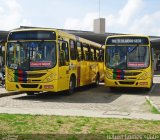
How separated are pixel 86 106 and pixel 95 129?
17.9 ft

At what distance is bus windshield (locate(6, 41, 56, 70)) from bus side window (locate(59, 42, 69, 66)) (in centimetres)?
46

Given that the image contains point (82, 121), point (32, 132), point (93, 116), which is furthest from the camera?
point (93, 116)

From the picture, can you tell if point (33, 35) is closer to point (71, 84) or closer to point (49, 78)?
point (49, 78)

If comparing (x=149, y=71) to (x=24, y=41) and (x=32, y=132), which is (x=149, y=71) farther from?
(x=32, y=132)

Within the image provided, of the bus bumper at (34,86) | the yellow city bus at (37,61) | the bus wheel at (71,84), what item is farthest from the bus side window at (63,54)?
the bus wheel at (71,84)

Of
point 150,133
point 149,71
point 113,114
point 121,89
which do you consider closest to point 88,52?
point 121,89

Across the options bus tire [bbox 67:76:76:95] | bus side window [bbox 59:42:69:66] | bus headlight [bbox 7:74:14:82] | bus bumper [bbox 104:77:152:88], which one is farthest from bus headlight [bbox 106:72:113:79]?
bus headlight [bbox 7:74:14:82]

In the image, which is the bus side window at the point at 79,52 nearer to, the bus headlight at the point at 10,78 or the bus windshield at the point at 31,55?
the bus windshield at the point at 31,55

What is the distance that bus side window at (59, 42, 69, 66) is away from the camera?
17612mm

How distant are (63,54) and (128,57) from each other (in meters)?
4.11

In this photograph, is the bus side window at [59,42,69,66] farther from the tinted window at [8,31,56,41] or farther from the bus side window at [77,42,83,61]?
the bus side window at [77,42,83,61]

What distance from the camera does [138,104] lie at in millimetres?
16047

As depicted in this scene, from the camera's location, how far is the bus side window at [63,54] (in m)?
A: 17.6

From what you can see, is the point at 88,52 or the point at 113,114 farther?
the point at 88,52
